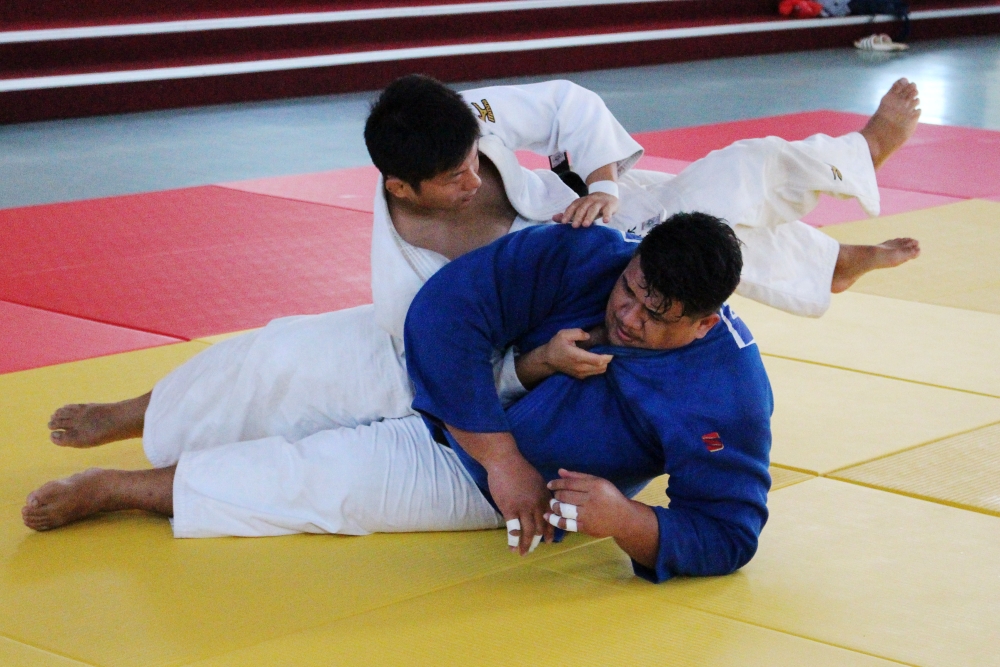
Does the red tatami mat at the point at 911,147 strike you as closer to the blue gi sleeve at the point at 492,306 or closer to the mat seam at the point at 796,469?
the mat seam at the point at 796,469

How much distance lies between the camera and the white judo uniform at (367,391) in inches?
99.0

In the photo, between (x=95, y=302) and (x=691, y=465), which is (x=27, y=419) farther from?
(x=691, y=465)

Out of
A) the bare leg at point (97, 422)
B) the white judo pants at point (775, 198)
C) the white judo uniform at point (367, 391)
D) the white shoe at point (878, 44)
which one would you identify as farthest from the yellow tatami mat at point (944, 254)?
the white shoe at point (878, 44)

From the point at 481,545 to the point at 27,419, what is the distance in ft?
4.41

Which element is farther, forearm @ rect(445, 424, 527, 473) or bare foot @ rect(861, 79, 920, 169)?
bare foot @ rect(861, 79, 920, 169)

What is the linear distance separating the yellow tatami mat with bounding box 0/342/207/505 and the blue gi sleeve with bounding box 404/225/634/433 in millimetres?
962

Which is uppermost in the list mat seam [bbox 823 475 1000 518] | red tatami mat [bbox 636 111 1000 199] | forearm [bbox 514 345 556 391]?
forearm [bbox 514 345 556 391]

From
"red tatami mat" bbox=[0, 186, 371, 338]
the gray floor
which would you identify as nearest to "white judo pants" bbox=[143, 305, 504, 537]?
"red tatami mat" bbox=[0, 186, 371, 338]

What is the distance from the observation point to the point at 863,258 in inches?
133

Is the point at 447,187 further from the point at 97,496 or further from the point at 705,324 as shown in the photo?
the point at 97,496

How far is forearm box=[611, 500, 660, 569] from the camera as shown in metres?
2.21

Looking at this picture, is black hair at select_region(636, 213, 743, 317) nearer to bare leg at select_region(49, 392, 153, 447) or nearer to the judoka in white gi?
the judoka in white gi

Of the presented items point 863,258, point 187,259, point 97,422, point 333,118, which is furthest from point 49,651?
point 333,118

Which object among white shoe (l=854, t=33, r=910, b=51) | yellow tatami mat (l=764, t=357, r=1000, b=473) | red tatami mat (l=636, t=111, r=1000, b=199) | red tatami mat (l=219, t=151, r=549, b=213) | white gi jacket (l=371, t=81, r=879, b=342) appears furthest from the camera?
white shoe (l=854, t=33, r=910, b=51)
